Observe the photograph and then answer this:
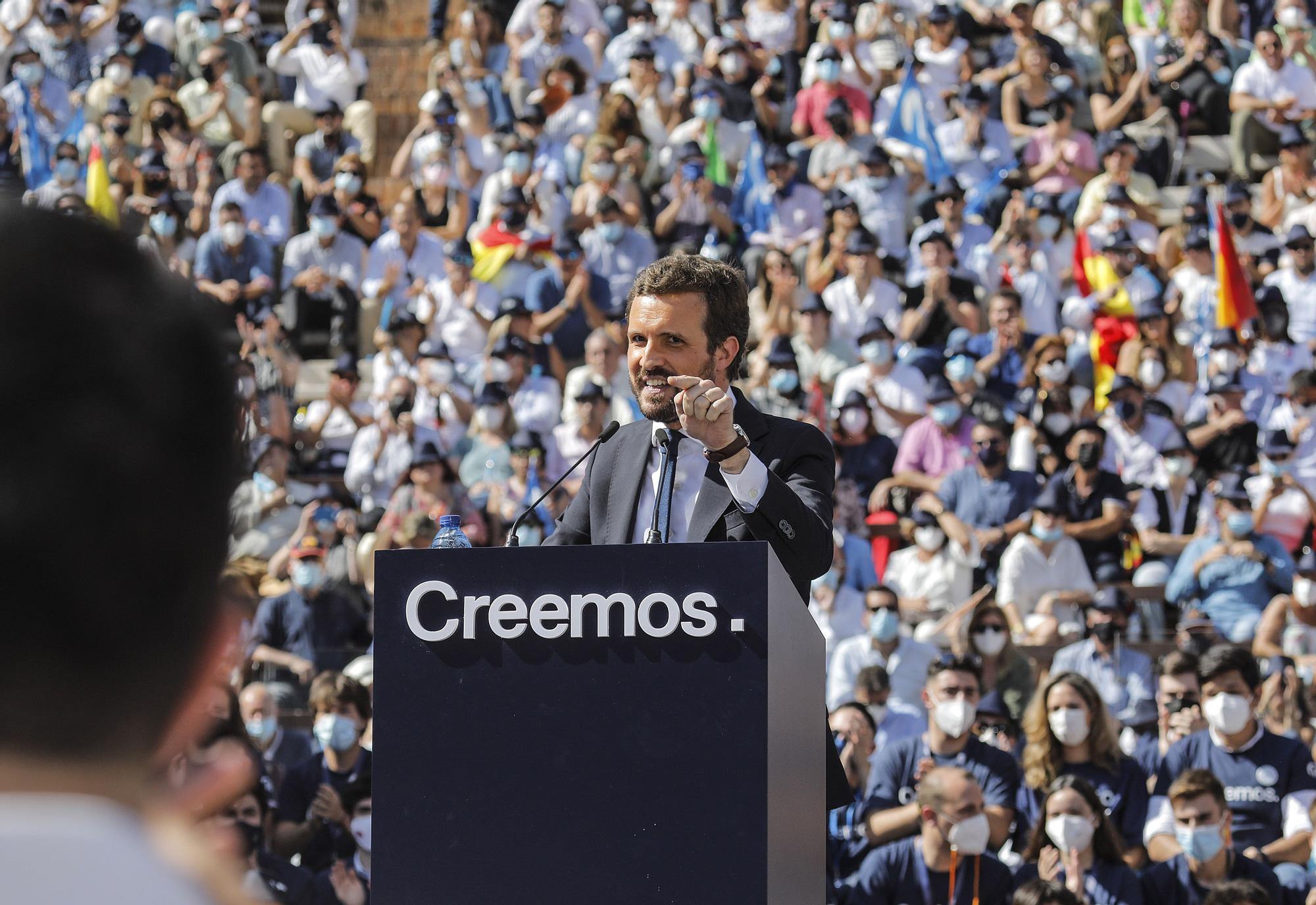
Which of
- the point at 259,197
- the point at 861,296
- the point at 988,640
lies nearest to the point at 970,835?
the point at 988,640

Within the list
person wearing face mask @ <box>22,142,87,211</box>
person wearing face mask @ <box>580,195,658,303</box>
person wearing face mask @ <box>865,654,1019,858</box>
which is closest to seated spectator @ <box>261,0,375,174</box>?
person wearing face mask @ <box>22,142,87,211</box>

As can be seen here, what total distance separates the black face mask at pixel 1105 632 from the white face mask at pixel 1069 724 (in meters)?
1.26

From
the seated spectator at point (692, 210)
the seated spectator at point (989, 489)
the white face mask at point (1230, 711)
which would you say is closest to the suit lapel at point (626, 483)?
the white face mask at point (1230, 711)

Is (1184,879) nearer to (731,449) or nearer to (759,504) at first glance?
(759,504)

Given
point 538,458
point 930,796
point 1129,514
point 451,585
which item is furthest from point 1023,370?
point 451,585

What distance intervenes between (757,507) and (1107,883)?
16.1 ft

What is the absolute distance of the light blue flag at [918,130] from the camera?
14.8 m

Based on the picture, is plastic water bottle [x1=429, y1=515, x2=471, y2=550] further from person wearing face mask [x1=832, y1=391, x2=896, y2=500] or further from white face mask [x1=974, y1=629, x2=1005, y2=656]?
person wearing face mask [x1=832, y1=391, x2=896, y2=500]

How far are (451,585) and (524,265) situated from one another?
36.8 feet

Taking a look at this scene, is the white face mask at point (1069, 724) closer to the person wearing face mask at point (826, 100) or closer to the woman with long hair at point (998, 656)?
the woman with long hair at point (998, 656)

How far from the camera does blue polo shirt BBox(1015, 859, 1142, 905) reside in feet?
25.7

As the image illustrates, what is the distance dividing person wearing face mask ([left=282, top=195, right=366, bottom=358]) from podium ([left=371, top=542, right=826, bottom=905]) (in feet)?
37.9

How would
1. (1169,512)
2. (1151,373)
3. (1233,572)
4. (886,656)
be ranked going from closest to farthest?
(886,656)
(1233,572)
(1169,512)
(1151,373)

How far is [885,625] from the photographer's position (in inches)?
391
